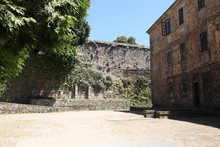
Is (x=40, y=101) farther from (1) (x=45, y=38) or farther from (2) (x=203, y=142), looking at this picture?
Result: (2) (x=203, y=142)

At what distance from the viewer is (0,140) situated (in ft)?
16.8

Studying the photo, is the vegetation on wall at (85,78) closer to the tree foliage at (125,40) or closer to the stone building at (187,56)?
the stone building at (187,56)

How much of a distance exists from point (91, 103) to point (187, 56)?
1275 centimetres

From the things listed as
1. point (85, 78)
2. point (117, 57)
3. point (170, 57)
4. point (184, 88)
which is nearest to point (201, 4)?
point (170, 57)

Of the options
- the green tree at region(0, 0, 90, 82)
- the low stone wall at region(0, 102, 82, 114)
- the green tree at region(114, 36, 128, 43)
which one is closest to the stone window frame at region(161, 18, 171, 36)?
the low stone wall at region(0, 102, 82, 114)

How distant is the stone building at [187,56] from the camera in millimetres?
12273

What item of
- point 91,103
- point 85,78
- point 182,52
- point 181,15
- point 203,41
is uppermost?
point 181,15

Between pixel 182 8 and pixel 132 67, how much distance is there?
1941 centimetres

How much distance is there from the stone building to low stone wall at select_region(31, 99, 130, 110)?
17.8 ft

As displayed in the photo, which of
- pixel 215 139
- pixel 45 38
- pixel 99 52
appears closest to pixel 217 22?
pixel 215 139

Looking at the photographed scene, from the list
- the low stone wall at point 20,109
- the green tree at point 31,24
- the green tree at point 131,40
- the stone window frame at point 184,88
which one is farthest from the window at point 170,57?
the green tree at point 131,40

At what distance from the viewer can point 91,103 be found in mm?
23219

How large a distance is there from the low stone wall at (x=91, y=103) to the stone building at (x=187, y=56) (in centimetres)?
541

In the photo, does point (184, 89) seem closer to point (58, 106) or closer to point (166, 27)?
point (166, 27)
